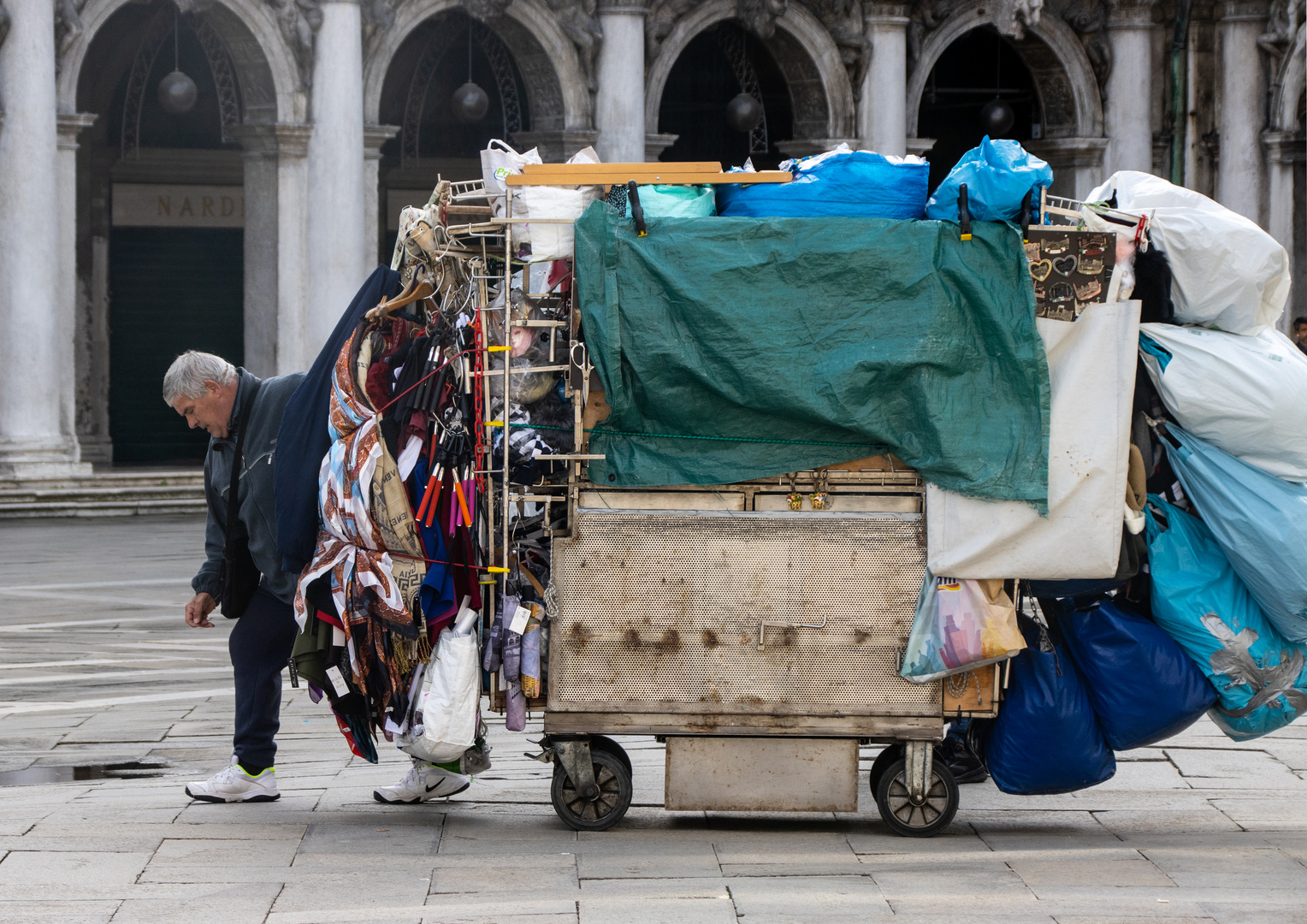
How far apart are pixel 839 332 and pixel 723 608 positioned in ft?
3.02

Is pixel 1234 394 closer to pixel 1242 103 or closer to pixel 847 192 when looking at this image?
pixel 847 192

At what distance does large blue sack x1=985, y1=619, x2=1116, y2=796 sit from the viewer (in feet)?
17.8

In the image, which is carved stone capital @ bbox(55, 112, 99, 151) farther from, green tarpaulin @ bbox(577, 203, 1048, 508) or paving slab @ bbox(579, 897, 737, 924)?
paving slab @ bbox(579, 897, 737, 924)

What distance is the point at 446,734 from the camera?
528 centimetres

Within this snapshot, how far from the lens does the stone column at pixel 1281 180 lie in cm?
2070

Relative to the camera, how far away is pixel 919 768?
540 centimetres

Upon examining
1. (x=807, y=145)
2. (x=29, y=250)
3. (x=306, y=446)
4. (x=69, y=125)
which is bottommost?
(x=306, y=446)

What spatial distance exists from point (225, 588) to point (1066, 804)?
3023 millimetres

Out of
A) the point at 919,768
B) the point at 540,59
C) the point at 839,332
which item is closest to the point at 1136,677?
the point at 919,768

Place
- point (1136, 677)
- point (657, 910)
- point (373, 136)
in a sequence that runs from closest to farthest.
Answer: point (657, 910)
point (1136, 677)
point (373, 136)

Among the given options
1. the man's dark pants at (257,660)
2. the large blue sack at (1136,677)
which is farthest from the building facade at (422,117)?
the large blue sack at (1136,677)

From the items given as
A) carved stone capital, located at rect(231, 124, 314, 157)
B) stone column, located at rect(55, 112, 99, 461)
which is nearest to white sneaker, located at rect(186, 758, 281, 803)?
stone column, located at rect(55, 112, 99, 461)

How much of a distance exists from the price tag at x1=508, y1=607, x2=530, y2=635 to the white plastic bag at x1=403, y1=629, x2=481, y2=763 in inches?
5.4

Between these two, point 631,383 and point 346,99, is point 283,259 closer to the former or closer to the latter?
point 346,99
